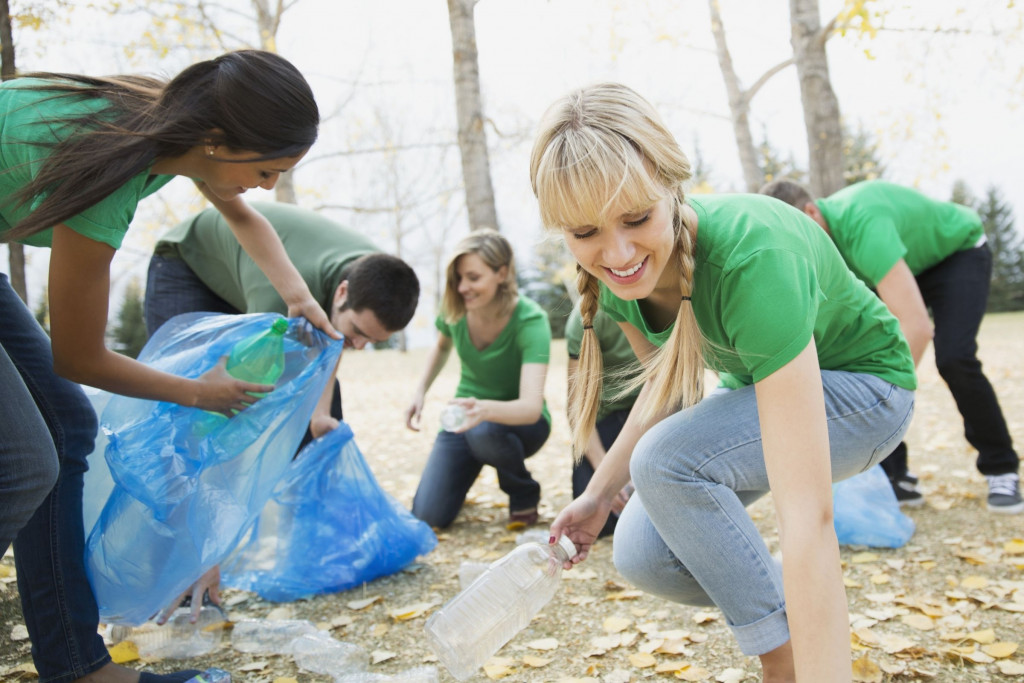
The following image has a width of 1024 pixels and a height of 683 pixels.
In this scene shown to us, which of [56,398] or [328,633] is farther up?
[56,398]

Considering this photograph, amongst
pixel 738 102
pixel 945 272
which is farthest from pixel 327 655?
pixel 738 102

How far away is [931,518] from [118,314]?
23.6 m

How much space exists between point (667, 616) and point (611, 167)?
1.65m

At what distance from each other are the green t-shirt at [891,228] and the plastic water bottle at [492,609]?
194 centimetres

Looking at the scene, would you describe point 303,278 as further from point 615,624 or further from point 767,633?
point 767,633

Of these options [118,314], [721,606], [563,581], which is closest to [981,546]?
[563,581]

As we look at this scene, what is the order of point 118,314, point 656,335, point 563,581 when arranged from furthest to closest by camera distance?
point 118,314 → point 563,581 → point 656,335

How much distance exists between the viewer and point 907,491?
3.66 metres

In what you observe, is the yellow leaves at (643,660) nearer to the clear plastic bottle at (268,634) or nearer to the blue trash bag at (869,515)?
the clear plastic bottle at (268,634)

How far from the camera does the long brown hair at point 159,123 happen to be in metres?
1.58

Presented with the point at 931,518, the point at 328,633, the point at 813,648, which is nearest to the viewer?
the point at 813,648

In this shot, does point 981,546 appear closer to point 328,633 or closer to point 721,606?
point 721,606

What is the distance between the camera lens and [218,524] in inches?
90.0

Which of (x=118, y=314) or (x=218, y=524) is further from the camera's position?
(x=118, y=314)
